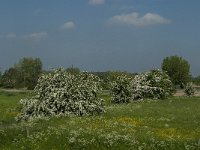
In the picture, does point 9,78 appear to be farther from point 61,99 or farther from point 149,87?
point 61,99

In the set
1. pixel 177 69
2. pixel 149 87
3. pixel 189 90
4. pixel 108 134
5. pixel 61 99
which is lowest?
pixel 108 134

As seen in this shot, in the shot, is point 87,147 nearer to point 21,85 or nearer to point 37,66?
point 21,85

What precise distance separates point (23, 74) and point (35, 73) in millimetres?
6808

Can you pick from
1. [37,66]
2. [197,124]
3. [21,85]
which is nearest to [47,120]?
[197,124]

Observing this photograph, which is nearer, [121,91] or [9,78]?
[121,91]

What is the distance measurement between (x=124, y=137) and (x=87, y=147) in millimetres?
2110

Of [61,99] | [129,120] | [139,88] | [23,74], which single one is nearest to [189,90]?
[139,88]

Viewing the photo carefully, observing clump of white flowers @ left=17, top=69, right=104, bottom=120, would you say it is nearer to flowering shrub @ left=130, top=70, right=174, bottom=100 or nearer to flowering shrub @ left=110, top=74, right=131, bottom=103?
flowering shrub @ left=110, top=74, right=131, bottom=103

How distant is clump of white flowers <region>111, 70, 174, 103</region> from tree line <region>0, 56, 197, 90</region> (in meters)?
51.3

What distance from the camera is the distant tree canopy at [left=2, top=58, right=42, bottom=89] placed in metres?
158

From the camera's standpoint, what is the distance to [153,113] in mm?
42625

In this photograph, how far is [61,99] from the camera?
42562 mm

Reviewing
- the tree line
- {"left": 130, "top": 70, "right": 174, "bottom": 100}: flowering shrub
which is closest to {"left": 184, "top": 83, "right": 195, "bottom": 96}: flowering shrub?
{"left": 130, "top": 70, "right": 174, "bottom": 100}: flowering shrub

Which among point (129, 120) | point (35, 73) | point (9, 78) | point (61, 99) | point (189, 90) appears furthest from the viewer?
point (35, 73)
